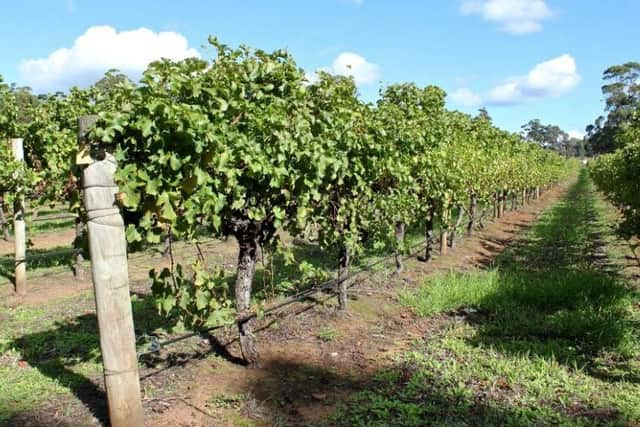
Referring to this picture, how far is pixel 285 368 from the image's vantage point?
15.0 ft

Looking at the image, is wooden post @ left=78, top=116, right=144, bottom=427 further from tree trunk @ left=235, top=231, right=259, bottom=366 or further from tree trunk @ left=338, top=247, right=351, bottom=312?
tree trunk @ left=338, top=247, right=351, bottom=312

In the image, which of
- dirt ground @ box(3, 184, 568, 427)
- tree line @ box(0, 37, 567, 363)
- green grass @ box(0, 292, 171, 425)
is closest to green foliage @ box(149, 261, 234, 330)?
tree line @ box(0, 37, 567, 363)

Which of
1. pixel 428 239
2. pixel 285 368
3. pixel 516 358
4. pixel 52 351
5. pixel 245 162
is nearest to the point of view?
pixel 245 162

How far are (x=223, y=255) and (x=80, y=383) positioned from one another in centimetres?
623

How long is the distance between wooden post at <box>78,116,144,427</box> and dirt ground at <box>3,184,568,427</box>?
0.62 m

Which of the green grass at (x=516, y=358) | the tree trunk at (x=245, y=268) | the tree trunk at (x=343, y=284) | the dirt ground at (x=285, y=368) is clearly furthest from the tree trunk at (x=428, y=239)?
the tree trunk at (x=245, y=268)

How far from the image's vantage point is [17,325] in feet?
19.2

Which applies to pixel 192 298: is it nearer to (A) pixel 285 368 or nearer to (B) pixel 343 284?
(A) pixel 285 368

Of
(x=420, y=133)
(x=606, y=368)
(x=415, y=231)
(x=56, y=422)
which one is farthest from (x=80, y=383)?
(x=415, y=231)

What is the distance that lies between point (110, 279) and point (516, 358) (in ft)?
12.2

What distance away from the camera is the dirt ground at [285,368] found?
12.1ft

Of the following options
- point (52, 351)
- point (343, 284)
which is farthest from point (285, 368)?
point (52, 351)

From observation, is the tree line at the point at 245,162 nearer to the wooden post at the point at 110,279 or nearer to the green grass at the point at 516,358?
the wooden post at the point at 110,279

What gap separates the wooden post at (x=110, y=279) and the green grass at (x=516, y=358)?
4.95ft
